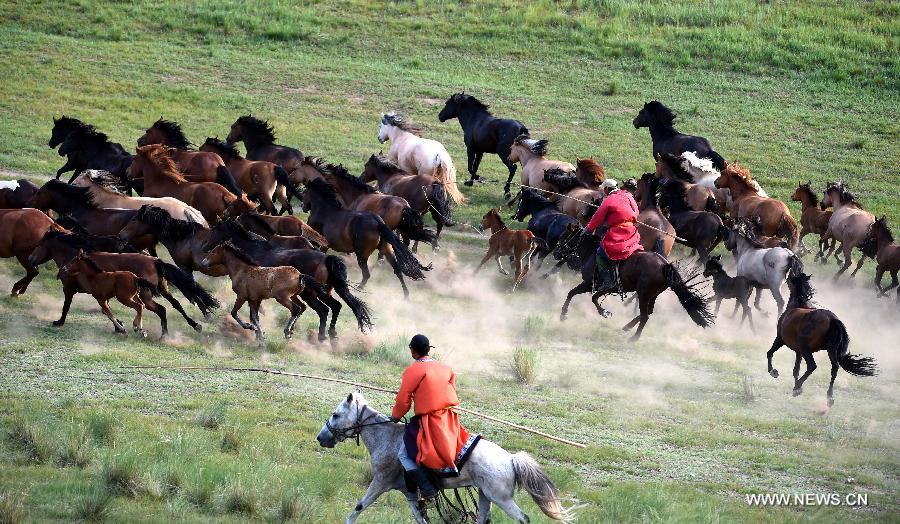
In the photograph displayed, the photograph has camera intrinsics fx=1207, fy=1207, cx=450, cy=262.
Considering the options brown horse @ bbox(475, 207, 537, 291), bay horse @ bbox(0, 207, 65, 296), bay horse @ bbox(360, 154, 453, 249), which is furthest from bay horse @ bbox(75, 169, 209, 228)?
brown horse @ bbox(475, 207, 537, 291)

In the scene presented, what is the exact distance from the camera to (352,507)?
9.40 m

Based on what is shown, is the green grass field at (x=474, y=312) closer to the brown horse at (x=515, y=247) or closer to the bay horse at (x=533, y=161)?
the brown horse at (x=515, y=247)

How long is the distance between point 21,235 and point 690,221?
32.6 ft

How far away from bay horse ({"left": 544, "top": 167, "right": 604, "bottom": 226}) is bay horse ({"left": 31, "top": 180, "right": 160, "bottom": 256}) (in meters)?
6.77

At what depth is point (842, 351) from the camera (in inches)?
527

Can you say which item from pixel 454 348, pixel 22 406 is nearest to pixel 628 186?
pixel 454 348

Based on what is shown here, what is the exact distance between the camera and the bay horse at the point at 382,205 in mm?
17891

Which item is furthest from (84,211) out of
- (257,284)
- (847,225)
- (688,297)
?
(847,225)

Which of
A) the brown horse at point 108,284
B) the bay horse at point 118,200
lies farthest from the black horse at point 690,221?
the brown horse at point 108,284

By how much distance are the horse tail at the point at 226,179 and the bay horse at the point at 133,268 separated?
14.8 feet

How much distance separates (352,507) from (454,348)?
553cm

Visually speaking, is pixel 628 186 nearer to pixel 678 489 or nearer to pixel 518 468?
pixel 678 489

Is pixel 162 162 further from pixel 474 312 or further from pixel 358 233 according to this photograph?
pixel 474 312

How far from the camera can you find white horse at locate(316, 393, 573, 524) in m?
8.21
